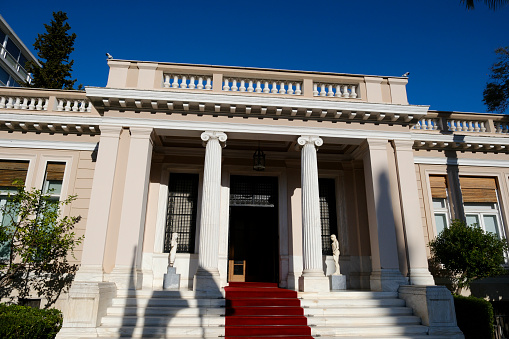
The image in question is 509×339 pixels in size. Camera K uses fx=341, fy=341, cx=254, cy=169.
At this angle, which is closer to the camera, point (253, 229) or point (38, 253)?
point (38, 253)

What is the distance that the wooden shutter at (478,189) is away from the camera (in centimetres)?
1251

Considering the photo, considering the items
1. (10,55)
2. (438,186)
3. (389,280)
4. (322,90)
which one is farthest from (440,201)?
(10,55)

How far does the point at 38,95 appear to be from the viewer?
11977 mm

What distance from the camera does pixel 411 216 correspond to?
1019 cm

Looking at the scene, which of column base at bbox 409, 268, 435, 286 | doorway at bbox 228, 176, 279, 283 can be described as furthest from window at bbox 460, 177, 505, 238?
doorway at bbox 228, 176, 279, 283

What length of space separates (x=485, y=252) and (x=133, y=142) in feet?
34.9

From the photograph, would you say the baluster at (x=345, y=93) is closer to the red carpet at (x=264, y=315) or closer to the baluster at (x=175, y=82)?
the baluster at (x=175, y=82)

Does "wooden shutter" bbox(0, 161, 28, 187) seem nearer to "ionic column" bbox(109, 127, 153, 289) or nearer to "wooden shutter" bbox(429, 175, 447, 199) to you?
"ionic column" bbox(109, 127, 153, 289)

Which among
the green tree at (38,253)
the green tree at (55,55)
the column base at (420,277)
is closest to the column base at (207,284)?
the green tree at (38,253)

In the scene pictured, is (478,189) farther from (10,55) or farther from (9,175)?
(10,55)

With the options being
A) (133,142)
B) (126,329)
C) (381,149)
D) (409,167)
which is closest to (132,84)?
(133,142)

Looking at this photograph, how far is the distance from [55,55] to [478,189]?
21.2 m

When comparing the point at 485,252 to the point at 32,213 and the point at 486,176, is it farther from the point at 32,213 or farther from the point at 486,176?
the point at 32,213

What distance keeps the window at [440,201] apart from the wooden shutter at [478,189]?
0.74m
